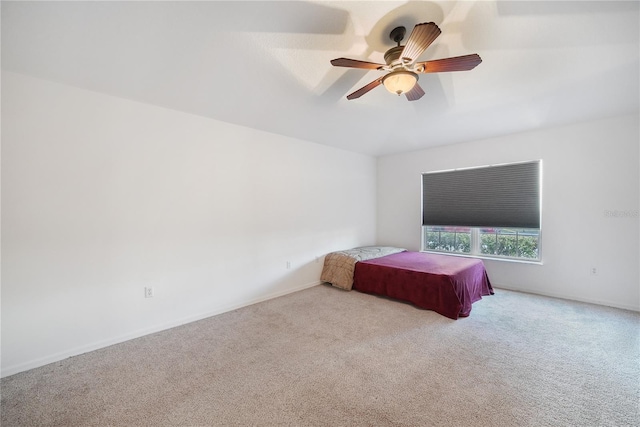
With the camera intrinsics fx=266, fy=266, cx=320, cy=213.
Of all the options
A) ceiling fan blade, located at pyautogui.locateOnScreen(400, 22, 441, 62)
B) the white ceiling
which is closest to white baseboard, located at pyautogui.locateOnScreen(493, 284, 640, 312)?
the white ceiling

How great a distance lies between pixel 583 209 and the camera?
11.9 ft

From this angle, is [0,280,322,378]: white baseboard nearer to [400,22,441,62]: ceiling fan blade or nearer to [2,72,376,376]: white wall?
[2,72,376,376]: white wall

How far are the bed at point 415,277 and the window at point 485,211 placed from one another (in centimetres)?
73

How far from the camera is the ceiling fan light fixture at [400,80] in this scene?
2037mm

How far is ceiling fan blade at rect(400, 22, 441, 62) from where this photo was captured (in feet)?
5.07

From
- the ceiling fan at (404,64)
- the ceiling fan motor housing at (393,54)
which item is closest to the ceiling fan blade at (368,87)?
the ceiling fan at (404,64)

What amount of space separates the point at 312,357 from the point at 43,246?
2530 millimetres

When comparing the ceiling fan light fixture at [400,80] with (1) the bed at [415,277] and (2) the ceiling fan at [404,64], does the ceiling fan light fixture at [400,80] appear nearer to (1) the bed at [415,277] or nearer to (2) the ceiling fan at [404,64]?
(2) the ceiling fan at [404,64]

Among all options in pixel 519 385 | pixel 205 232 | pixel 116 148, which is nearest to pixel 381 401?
pixel 519 385

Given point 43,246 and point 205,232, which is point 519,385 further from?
point 43,246

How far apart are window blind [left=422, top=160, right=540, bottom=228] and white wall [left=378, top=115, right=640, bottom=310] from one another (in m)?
0.14

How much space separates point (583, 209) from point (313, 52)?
13.4 feet

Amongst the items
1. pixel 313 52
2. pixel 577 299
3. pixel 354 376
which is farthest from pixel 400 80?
pixel 577 299

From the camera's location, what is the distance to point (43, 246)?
231 cm
